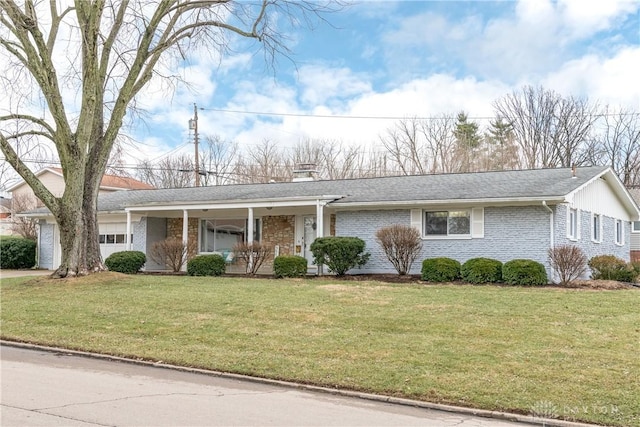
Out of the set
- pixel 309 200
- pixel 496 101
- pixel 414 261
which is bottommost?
pixel 414 261

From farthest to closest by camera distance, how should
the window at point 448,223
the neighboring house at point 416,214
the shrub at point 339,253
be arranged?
the shrub at point 339,253
the window at point 448,223
the neighboring house at point 416,214

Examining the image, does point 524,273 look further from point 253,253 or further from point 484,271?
point 253,253

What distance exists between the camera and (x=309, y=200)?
20016 mm

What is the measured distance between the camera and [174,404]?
633 cm

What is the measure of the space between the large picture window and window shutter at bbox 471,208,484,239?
9.50 metres

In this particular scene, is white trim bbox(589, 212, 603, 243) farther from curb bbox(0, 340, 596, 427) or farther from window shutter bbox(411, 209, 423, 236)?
curb bbox(0, 340, 596, 427)

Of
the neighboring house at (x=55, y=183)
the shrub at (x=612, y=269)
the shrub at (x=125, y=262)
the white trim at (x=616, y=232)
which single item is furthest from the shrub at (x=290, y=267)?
the neighboring house at (x=55, y=183)

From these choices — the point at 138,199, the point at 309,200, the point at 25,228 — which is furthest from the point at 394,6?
the point at 25,228

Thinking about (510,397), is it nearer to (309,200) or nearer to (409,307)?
(409,307)

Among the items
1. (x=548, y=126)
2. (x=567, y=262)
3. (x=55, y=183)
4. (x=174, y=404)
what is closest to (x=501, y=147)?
(x=548, y=126)

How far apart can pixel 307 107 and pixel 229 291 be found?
21.7 meters

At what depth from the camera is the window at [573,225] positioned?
18159 millimetres

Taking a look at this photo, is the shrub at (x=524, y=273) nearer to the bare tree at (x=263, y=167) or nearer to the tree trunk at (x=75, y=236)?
the tree trunk at (x=75, y=236)

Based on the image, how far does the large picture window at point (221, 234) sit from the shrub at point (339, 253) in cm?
577
